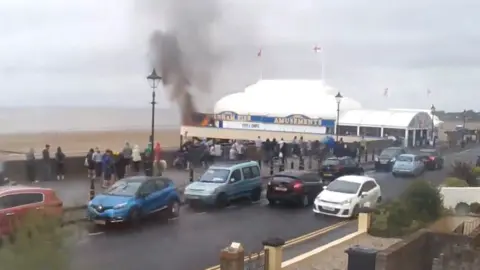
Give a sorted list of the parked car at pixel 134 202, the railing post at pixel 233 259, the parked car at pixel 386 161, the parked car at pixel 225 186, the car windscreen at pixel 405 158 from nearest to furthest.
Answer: the railing post at pixel 233 259
the parked car at pixel 134 202
the parked car at pixel 225 186
the car windscreen at pixel 405 158
the parked car at pixel 386 161

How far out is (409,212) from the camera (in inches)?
635

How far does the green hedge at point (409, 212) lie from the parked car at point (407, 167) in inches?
738

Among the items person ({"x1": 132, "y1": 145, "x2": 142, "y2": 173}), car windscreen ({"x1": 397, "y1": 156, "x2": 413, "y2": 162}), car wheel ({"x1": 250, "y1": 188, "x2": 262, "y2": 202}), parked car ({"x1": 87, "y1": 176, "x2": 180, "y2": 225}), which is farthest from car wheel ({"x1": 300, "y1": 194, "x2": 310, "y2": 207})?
car windscreen ({"x1": 397, "y1": 156, "x2": 413, "y2": 162})

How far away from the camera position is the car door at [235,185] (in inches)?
872

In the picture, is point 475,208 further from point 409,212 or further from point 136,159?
point 136,159

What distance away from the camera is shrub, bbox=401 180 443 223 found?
1609 cm

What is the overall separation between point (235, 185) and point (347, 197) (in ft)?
13.7

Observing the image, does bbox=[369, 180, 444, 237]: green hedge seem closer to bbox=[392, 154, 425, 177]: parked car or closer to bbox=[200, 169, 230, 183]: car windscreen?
bbox=[200, 169, 230, 183]: car windscreen

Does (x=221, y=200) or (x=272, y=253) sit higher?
(x=272, y=253)

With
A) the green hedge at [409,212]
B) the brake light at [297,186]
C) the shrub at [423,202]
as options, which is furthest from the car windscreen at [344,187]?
the shrub at [423,202]

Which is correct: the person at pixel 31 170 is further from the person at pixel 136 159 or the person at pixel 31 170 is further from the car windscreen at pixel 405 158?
the car windscreen at pixel 405 158

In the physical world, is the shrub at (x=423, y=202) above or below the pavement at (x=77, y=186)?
above

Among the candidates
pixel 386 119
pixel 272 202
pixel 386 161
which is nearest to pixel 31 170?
pixel 272 202

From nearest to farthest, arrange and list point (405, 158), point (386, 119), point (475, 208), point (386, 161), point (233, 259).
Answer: point (233, 259) → point (475, 208) → point (405, 158) → point (386, 161) → point (386, 119)
